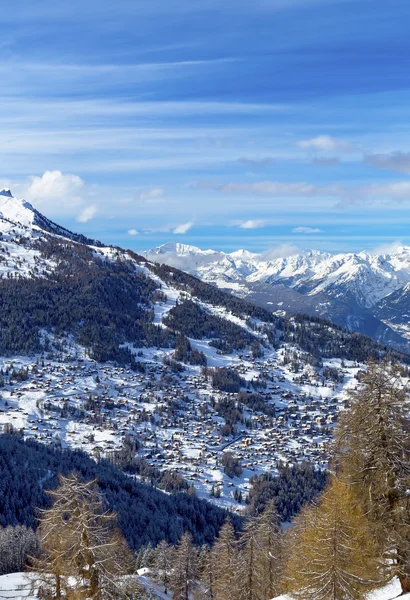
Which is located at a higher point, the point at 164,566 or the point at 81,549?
the point at 81,549

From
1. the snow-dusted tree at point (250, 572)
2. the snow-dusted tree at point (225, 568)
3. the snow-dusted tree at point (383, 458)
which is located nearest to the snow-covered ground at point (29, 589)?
the snow-dusted tree at point (383, 458)

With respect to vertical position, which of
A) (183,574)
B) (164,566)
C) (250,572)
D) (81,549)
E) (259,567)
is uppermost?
(81,549)

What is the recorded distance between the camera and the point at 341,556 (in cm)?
2464

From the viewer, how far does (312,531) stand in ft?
86.7

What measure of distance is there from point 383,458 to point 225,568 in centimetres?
3964

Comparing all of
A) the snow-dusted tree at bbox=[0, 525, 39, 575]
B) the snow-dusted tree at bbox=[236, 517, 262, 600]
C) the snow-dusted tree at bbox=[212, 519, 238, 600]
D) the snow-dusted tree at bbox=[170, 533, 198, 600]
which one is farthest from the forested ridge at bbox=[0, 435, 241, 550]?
the snow-dusted tree at bbox=[236, 517, 262, 600]

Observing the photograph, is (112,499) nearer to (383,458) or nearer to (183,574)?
(183,574)

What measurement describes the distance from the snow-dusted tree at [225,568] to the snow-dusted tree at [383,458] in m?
29.2

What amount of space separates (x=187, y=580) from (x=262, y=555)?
25.2 m

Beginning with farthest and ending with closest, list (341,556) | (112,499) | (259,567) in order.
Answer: (112,499) < (259,567) < (341,556)

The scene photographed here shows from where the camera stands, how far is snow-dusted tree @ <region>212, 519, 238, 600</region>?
50344mm

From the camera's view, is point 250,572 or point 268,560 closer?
point 250,572

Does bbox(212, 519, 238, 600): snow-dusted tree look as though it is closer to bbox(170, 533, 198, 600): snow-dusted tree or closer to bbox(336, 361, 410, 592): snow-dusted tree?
bbox(170, 533, 198, 600): snow-dusted tree

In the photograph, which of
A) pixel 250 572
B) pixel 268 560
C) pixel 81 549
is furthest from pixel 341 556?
pixel 268 560
